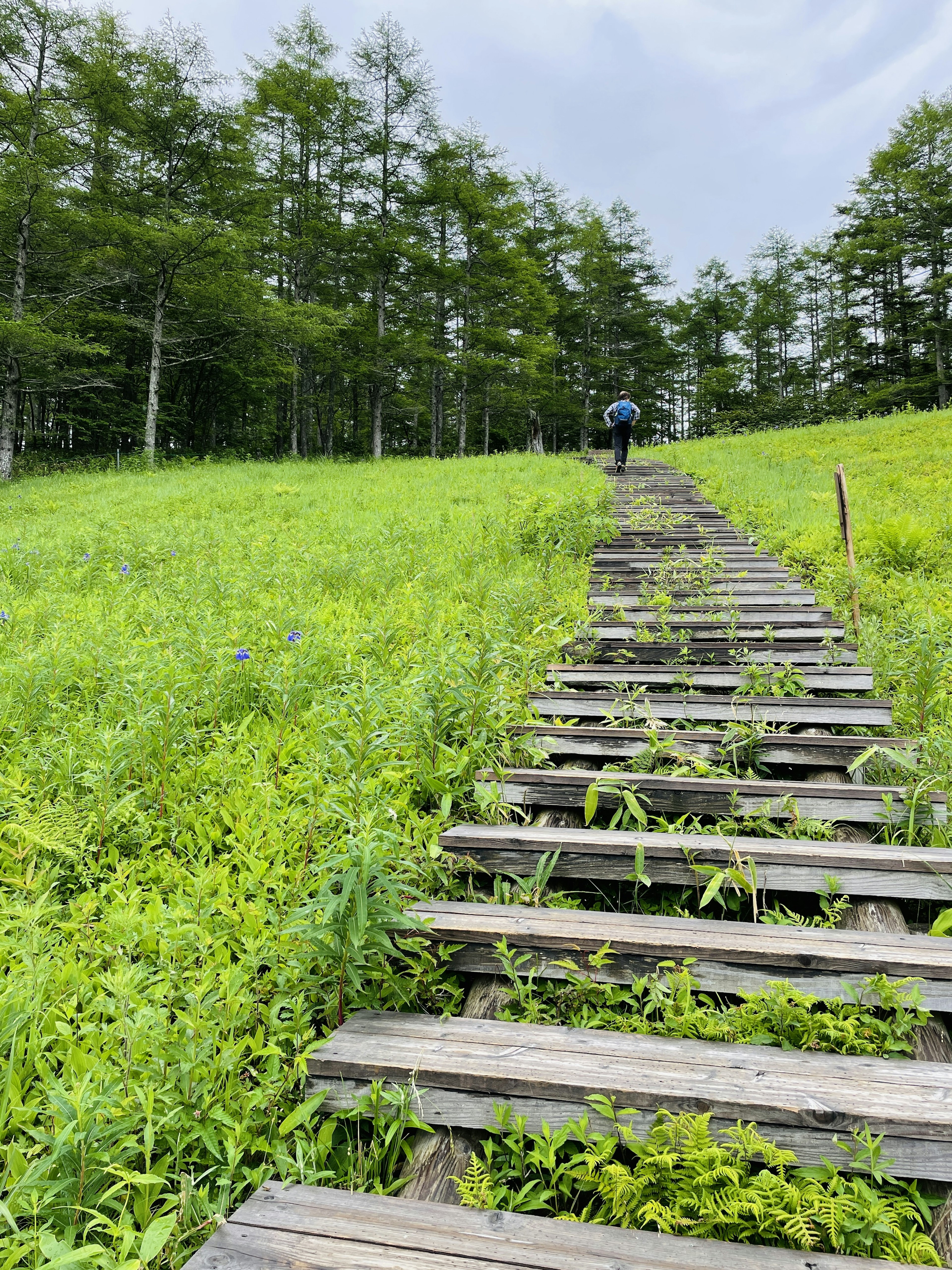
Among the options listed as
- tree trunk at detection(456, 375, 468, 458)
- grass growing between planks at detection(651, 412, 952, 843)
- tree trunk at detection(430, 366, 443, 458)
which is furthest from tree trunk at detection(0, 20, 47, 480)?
grass growing between planks at detection(651, 412, 952, 843)

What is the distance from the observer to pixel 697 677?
13.8ft

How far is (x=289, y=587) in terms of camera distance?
18.8 feet

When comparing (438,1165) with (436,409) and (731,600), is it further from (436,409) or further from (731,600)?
(436,409)

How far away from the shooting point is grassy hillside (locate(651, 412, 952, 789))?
12.4 feet

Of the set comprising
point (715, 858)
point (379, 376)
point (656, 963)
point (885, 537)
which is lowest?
point (656, 963)

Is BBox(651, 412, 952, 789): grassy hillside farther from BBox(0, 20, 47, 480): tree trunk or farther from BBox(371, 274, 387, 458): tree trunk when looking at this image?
BBox(0, 20, 47, 480): tree trunk

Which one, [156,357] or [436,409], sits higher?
[436,409]

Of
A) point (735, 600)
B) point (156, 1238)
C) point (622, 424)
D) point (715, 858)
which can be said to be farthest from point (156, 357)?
point (156, 1238)

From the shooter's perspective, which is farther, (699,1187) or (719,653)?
(719,653)

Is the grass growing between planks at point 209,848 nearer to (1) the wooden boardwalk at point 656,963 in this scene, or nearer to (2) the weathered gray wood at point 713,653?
(1) the wooden boardwalk at point 656,963

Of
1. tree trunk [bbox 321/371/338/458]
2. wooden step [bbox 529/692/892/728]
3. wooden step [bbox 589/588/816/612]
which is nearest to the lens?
→ wooden step [bbox 529/692/892/728]

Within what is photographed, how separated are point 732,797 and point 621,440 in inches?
524

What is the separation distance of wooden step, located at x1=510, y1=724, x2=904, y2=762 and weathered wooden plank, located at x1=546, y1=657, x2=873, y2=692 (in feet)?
2.00

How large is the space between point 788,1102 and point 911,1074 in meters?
0.35
